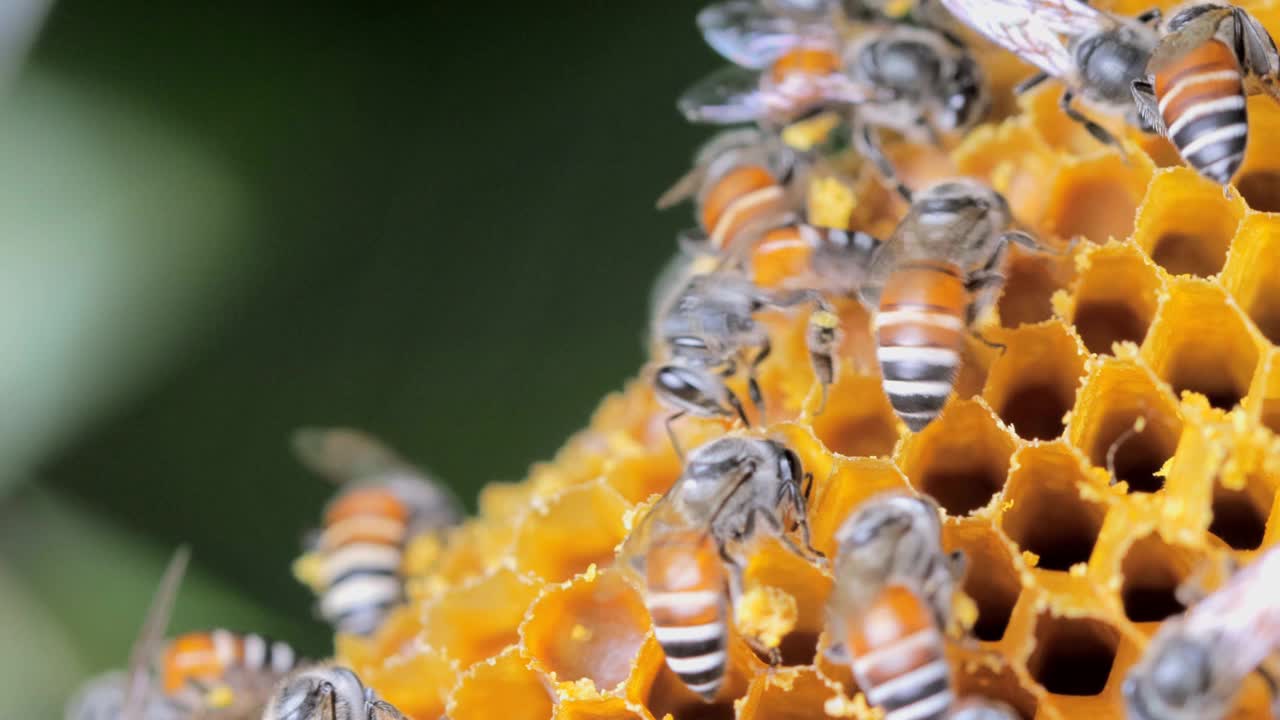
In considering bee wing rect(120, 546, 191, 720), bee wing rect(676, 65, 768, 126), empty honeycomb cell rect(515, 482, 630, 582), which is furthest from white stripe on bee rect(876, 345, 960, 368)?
bee wing rect(120, 546, 191, 720)

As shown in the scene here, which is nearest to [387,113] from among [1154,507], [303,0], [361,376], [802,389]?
[303,0]

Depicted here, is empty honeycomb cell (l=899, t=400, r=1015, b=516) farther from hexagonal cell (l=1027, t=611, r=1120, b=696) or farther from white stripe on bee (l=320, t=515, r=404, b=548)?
white stripe on bee (l=320, t=515, r=404, b=548)

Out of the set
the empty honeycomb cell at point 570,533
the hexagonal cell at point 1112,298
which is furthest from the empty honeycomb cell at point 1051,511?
the empty honeycomb cell at point 570,533

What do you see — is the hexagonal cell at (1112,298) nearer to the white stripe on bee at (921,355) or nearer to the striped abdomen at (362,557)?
the white stripe on bee at (921,355)

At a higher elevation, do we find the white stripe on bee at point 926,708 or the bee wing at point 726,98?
the bee wing at point 726,98

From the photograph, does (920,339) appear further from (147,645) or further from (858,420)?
(147,645)

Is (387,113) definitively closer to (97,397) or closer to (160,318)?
(160,318)

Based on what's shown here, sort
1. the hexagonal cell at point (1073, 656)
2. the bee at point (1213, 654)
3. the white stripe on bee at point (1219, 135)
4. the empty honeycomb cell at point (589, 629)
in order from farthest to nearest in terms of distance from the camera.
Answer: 1. the empty honeycomb cell at point (589, 629)
2. the hexagonal cell at point (1073, 656)
3. the white stripe on bee at point (1219, 135)
4. the bee at point (1213, 654)
